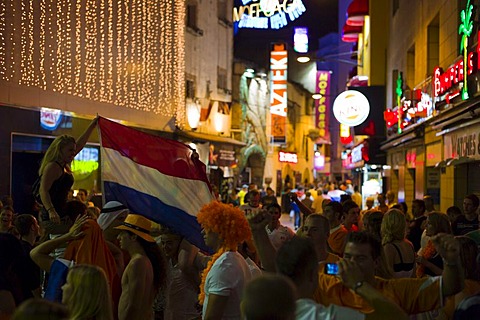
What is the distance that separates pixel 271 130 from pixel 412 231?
35.9 metres

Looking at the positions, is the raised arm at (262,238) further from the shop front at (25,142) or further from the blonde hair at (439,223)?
the shop front at (25,142)

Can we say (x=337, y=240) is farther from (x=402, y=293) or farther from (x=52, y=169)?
(x=402, y=293)

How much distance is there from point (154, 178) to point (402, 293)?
13.8ft

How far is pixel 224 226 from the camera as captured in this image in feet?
19.6

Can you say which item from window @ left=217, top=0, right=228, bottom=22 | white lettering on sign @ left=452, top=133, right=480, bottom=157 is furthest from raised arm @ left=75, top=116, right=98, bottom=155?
window @ left=217, top=0, right=228, bottom=22

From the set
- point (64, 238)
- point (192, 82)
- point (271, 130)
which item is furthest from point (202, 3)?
point (64, 238)

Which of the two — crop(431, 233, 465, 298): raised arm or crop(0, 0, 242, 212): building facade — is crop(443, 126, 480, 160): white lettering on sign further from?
crop(0, 0, 242, 212): building facade

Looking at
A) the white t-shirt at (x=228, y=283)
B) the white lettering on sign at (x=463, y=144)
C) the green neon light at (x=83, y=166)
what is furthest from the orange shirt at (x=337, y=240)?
the green neon light at (x=83, y=166)

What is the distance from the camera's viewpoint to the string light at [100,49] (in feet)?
51.6

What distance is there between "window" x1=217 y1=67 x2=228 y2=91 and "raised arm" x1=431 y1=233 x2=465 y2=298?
31253 millimetres

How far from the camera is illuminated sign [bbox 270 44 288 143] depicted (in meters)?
45.4

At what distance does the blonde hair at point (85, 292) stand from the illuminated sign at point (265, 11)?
4805cm

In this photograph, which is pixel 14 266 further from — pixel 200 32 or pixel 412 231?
pixel 200 32

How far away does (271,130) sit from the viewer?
47.0 meters
